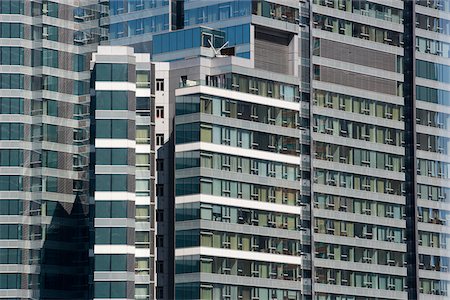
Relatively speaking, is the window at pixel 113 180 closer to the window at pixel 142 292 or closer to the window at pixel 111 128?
the window at pixel 111 128

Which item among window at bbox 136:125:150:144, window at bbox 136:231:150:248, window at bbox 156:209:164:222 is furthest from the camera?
window at bbox 156:209:164:222

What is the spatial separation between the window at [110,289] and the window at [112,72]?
21.1m

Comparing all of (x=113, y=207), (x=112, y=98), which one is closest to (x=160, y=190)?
(x=113, y=207)

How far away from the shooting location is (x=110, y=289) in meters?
186

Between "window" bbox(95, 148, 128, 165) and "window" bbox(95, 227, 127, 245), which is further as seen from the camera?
"window" bbox(95, 148, 128, 165)

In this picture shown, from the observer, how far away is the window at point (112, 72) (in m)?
187

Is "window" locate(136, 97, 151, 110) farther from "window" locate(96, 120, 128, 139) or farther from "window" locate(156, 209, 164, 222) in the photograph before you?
"window" locate(156, 209, 164, 222)

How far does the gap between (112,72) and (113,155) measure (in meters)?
8.61

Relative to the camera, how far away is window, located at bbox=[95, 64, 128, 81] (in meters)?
187

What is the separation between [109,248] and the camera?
612 feet

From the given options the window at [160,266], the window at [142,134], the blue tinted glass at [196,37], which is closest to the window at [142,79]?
the window at [142,134]

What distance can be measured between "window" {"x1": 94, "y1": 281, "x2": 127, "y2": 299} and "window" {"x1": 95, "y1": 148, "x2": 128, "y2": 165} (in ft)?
40.9

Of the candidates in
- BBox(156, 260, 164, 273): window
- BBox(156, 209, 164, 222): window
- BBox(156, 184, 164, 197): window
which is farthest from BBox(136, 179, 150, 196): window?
BBox(156, 260, 164, 273): window

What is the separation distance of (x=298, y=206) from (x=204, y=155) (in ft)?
56.2
